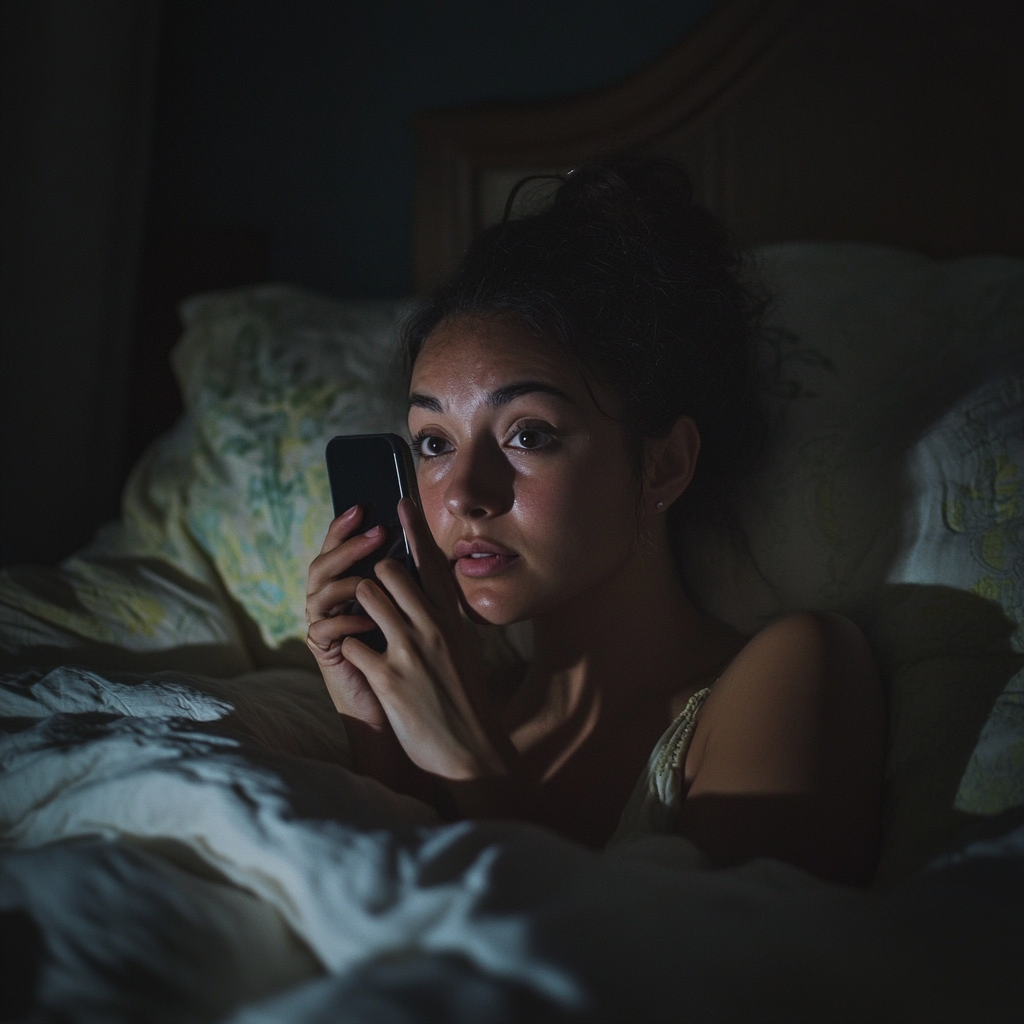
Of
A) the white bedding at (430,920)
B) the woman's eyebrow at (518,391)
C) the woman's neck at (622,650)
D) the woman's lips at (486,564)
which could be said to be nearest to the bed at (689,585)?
the white bedding at (430,920)

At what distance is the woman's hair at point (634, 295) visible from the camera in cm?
98

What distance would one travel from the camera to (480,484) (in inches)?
35.2

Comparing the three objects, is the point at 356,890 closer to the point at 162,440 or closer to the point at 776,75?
the point at 162,440

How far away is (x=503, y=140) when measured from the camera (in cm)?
173

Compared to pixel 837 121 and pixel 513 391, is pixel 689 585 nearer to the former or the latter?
pixel 513 391

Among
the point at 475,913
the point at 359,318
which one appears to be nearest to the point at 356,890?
the point at 475,913

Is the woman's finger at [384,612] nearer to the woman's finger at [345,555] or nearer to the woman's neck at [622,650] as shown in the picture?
the woman's finger at [345,555]

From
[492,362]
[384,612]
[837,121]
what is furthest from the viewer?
[837,121]

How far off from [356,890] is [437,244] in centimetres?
147

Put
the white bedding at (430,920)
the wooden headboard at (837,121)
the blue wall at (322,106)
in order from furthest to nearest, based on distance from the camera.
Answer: the blue wall at (322,106) → the wooden headboard at (837,121) → the white bedding at (430,920)

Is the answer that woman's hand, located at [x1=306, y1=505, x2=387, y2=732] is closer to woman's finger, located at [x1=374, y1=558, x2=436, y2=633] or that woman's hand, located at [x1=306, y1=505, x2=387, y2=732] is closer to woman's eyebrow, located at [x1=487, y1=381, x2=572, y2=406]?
woman's finger, located at [x1=374, y1=558, x2=436, y2=633]

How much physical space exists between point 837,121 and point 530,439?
0.96 metres

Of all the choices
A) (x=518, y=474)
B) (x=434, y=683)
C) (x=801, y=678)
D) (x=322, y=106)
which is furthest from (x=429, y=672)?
(x=322, y=106)

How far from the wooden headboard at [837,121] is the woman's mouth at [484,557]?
76cm
